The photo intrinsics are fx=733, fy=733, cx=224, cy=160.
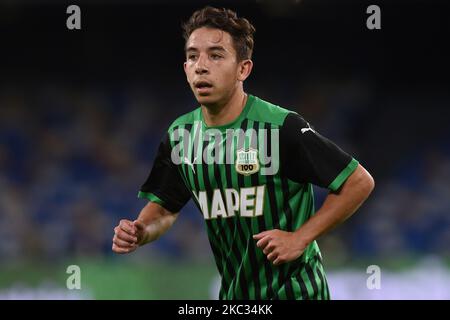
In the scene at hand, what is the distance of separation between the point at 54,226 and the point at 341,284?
11.3 feet

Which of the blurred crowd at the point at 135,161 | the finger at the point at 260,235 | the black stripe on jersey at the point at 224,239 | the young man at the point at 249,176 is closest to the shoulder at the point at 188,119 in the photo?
the young man at the point at 249,176

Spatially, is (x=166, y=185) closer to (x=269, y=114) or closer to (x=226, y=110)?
(x=226, y=110)

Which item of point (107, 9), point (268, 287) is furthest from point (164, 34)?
point (268, 287)

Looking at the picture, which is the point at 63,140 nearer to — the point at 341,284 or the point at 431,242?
the point at 341,284

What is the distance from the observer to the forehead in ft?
11.7

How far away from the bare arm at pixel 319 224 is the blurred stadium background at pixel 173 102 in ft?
17.2

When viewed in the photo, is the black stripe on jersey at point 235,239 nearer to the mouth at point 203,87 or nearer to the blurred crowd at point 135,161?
the mouth at point 203,87

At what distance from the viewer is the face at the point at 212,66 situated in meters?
3.51

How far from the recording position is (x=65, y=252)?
8453mm

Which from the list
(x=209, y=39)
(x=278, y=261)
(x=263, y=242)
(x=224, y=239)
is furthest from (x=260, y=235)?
(x=209, y=39)

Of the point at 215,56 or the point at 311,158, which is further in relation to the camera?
the point at 215,56

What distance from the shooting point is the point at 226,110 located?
3.63 metres

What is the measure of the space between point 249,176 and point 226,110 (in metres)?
0.35

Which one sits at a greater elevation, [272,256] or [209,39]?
[209,39]
